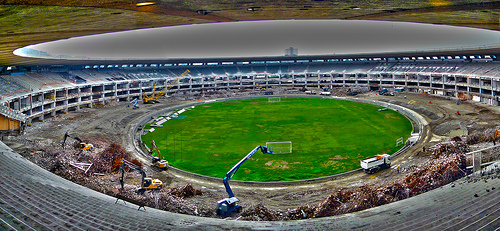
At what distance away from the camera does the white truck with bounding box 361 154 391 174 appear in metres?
26.4

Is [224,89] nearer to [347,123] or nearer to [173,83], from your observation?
[173,83]

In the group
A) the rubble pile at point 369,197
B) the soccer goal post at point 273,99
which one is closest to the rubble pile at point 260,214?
the rubble pile at point 369,197

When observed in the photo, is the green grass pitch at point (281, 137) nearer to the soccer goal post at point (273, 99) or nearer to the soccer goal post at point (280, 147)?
the soccer goal post at point (280, 147)

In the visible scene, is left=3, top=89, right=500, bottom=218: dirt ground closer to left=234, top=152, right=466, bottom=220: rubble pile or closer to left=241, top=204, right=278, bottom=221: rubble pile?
left=241, top=204, right=278, bottom=221: rubble pile

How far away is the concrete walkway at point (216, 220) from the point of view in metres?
13.0

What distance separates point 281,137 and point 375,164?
1405cm

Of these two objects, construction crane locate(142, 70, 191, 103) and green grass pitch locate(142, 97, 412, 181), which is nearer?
green grass pitch locate(142, 97, 412, 181)

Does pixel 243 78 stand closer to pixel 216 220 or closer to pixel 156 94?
pixel 156 94

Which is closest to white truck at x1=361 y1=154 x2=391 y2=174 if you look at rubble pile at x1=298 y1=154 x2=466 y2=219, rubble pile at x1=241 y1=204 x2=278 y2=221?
rubble pile at x1=298 y1=154 x2=466 y2=219

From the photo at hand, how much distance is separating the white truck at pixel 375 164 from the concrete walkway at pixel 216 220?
8998 mm

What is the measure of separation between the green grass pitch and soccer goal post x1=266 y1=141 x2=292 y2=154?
0.84 metres

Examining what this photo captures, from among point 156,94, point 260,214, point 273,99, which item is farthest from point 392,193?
point 156,94

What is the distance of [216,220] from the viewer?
15.4 m

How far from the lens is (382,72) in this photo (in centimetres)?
7625
